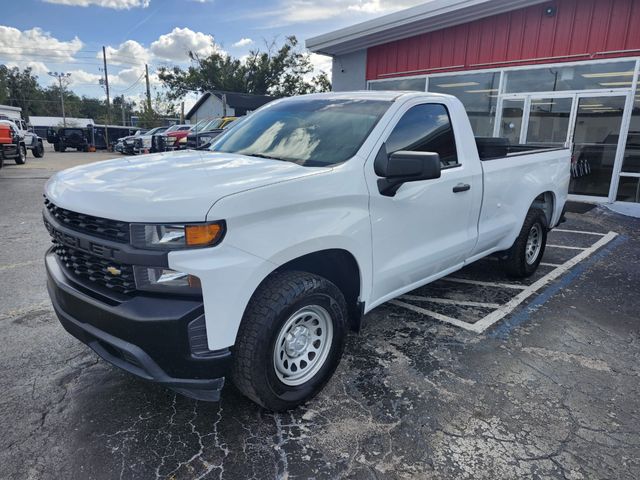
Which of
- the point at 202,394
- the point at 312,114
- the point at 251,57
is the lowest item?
the point at 202,394

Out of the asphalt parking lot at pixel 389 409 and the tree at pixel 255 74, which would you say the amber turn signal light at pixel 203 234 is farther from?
the tree at pixel 255 74

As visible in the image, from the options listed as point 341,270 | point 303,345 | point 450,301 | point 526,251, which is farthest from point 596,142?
point 303,345

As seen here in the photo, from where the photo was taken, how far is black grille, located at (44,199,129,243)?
2186 mm

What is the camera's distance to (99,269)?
2357mm

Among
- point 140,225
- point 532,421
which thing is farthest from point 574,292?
point 140,225

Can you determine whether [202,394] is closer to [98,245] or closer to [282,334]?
[282,334]

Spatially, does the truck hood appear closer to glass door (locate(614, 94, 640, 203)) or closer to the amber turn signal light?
the amber turn signal light

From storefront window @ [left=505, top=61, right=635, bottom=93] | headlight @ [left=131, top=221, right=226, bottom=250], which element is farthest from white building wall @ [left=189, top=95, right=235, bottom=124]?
headlight @ [left=131, top=221, right=226, bottom=250]

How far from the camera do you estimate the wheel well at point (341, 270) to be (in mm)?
2750

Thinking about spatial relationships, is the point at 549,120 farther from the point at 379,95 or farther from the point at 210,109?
the point at 210,109

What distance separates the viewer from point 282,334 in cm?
251

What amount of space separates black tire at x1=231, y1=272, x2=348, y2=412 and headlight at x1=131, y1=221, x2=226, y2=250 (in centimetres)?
44

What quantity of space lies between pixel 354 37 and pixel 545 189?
929 centimetres

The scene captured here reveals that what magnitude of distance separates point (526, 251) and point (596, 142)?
7277 millimetres
